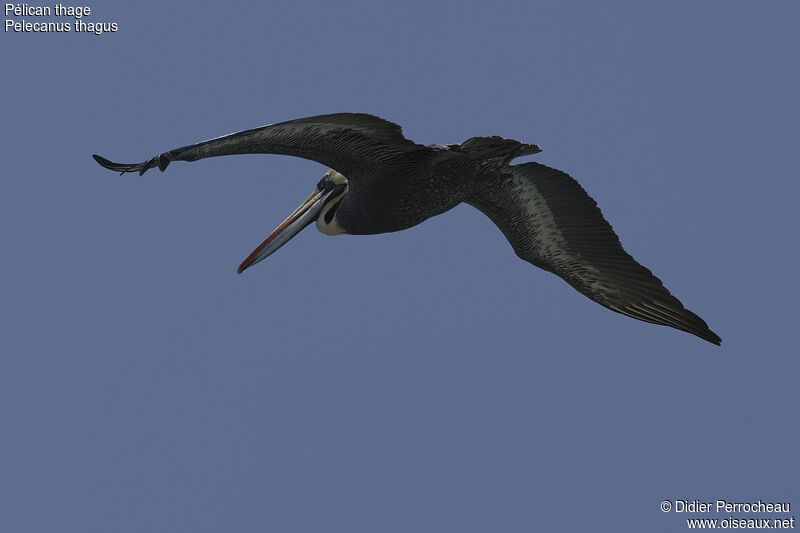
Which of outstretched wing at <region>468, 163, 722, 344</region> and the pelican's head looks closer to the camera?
the pelican's head

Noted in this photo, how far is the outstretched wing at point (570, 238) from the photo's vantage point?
12.6 metres

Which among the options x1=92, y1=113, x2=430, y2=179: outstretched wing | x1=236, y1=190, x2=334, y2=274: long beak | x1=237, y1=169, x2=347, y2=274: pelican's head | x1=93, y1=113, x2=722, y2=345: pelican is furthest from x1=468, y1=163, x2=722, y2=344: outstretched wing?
x1=92, y1=113, x2=430, y2=179: outstretched wing

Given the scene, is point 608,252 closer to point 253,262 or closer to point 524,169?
point 524,169

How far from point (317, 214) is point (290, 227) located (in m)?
0.32

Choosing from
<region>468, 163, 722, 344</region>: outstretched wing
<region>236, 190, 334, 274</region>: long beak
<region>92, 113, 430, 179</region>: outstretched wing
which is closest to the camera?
<region>92, 113, 430, 179</region>: outstretched wing

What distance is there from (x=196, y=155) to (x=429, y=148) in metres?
2.32

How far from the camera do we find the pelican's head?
12047 millimetres

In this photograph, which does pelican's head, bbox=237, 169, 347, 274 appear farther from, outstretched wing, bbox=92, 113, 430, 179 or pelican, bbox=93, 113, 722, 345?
outstretched wing, bbox=92, 113, 430, 179

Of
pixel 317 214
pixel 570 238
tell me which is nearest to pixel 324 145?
pixel 317 214

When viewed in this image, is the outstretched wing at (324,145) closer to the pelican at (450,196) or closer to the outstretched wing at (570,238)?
the pelican at (450,196)

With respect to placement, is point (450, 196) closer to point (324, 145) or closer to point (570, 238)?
point (324, 145)

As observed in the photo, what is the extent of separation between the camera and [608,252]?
41.9 feet

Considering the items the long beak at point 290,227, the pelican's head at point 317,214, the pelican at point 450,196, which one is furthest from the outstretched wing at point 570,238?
the long beak at point 290,227

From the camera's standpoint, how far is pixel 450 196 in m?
11.8
